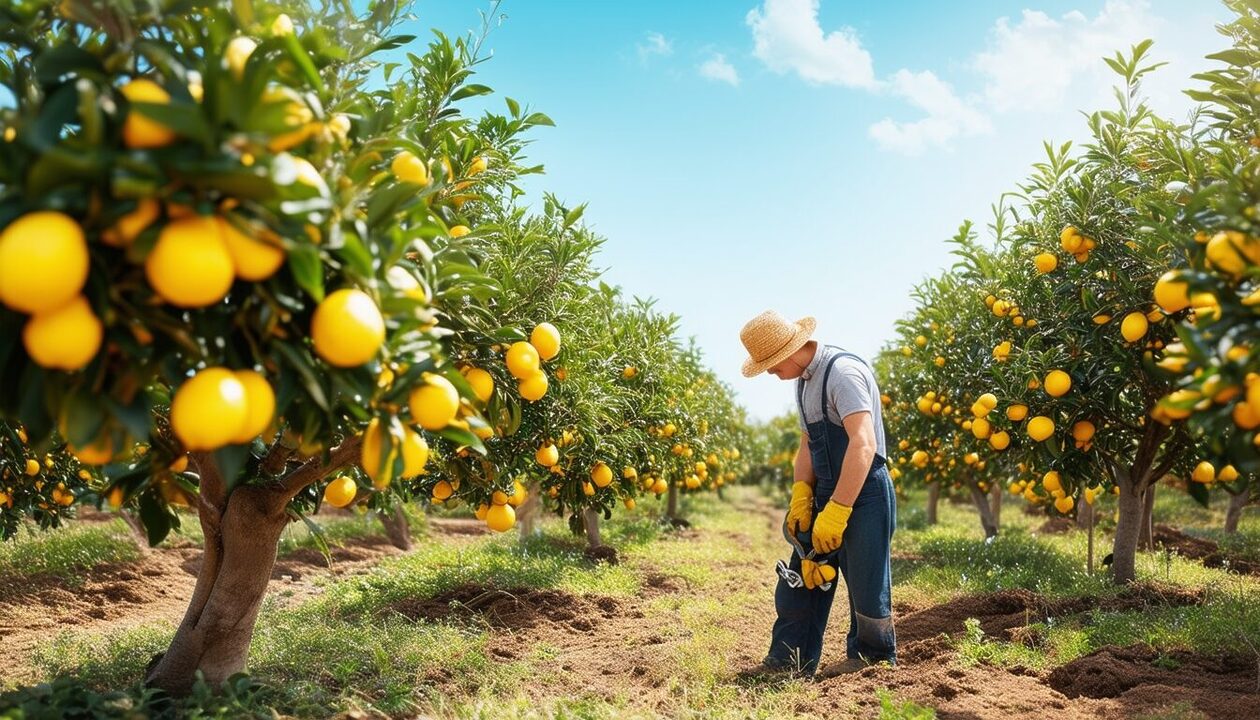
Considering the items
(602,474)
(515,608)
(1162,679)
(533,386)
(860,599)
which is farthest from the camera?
(515,608)

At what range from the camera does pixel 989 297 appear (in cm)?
582

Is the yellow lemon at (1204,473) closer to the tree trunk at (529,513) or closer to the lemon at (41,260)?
the lemon at (41,260)

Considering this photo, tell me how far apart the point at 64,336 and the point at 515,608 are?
4.63m

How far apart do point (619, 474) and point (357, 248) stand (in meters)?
5.30

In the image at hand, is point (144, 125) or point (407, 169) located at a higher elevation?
point (407, 169)

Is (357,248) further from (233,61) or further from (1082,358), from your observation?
(1082,358)

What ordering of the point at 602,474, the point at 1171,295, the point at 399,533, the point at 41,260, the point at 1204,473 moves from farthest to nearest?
the point at 399,533 → the point at 602,474 → the point at 1204,473 → the point at 1171,295 → the point at 41,260

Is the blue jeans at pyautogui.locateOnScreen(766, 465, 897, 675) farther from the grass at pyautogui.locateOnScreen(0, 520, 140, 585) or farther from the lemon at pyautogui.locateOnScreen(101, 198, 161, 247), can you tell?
the grass at pyautogui.locateOnScreen(0, 520, 140, 585)

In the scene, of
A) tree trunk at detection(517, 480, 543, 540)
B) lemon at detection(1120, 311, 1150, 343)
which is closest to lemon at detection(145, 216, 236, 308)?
lemon at detection(1120, 311, 1150, 343)

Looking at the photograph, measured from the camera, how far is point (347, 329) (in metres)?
1.51

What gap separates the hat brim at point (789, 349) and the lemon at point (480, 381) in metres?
1.78

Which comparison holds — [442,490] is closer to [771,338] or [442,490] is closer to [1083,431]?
[771,338]

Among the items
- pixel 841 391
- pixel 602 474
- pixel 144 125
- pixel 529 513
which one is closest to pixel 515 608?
pixel 602 474

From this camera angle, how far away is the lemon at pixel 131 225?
4.48 feet
